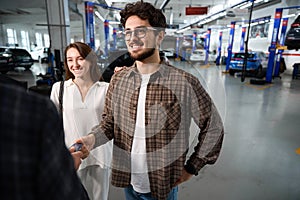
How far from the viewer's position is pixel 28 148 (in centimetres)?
25

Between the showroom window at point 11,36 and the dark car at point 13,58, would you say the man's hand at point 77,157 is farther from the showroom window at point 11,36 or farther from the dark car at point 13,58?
the showroom window at point 11,36

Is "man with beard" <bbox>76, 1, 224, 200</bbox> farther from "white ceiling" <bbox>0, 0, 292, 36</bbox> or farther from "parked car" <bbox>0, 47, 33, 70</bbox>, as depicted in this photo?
"parked car" <bbox>0, 47, 33, 70</bbox>

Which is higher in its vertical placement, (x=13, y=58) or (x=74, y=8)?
(x=74, y=8)

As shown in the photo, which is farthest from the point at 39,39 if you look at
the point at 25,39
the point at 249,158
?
the point at 249,158

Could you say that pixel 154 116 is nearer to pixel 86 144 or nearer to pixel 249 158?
pixel 86 144

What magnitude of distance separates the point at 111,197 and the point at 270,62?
22.3ft

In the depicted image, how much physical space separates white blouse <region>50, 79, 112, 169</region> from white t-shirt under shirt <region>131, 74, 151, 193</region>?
8.0 inches

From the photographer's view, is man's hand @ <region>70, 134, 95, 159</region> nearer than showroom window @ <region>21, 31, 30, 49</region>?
Yes

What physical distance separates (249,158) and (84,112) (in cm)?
198

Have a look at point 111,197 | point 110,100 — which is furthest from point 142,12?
point 111,197

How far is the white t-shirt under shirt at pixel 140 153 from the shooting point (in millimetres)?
744

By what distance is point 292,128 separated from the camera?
3.10 m

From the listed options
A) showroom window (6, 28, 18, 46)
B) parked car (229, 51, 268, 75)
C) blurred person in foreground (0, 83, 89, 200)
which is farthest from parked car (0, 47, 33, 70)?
blurred person in foreground (0, 83, 89, 200)

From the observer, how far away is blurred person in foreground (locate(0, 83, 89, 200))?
0.24 meters
